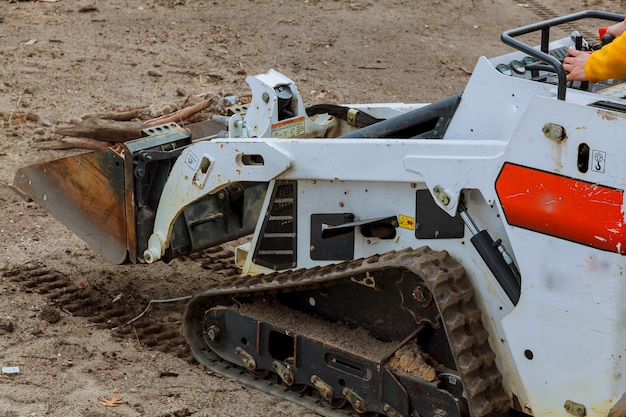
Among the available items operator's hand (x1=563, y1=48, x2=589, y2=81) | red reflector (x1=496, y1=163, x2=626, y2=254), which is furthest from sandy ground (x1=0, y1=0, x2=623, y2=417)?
operator's hand (x1=563, y1=48, x2=589, y2=81)

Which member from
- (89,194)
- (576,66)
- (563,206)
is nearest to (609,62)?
(576,66)

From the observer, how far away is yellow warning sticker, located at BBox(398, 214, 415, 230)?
516 cm

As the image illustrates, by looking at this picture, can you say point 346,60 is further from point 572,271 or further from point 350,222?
point 572,271

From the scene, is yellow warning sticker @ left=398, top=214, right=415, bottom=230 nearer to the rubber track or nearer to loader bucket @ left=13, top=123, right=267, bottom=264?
the rubber track

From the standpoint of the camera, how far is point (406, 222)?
17.0 feet

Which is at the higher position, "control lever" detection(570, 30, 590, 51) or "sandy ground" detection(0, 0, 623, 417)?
"control lever" detection(570, 30, 590, 51)

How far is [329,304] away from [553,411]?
1.32 meters

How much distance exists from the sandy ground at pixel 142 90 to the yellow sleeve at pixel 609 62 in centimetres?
218

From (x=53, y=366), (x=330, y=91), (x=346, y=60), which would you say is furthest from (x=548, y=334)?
(x=346, y=60)

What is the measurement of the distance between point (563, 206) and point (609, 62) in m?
0.71

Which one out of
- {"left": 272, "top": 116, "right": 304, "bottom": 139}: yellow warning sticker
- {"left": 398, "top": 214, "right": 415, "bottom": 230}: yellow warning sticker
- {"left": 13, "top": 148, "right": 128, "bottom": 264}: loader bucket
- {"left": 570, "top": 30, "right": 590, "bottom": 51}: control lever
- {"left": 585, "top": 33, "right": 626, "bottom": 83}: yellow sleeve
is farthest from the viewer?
{"left": 272, "top": 116, "right": 304, "bottom": 139}: yellow warning sticker

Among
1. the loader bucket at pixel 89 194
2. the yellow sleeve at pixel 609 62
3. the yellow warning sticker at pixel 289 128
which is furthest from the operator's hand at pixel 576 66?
the loader bucket at pixel 89 194

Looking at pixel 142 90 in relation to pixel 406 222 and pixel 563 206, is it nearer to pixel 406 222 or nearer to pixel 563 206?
pixel 406 222

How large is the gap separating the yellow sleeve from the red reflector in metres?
0.60
